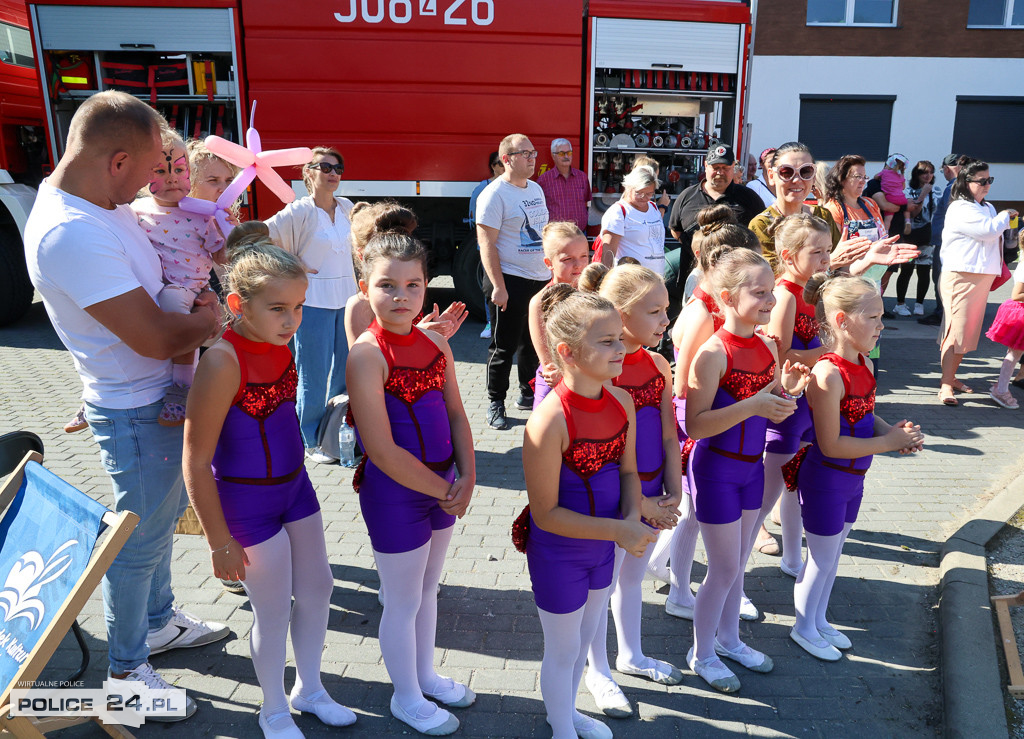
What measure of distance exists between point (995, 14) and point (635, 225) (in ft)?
59.0

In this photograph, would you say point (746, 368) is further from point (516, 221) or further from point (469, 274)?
point (469, 274)

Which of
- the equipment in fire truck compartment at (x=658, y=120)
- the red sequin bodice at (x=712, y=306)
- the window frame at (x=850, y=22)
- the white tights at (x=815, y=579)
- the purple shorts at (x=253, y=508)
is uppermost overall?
the window frame at (x=850, y=22)

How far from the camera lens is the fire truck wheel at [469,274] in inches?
332

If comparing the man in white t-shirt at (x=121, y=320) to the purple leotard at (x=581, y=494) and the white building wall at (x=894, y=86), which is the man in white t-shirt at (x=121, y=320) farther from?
the white building wall at (x=894, y=86)

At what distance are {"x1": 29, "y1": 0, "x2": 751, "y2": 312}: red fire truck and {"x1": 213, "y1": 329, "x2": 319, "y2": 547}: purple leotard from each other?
577cm

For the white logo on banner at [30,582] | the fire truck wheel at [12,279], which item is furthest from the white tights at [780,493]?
the fire truck wheel at [12,279]

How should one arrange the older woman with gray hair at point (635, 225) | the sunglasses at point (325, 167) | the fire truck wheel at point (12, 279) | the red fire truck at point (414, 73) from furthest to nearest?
the fire truck wheel at point (12, 279) → the red fire truck at point (414, 73) → the older woman with gray hair at point (635, 225) → the sunglasses at point (325, 167)

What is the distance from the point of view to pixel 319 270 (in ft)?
15.9

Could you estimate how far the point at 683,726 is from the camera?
8.81ft

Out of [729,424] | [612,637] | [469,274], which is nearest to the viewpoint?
[729,424]

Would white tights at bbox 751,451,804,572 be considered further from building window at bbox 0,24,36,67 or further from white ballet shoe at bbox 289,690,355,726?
building window at bbox 0,24,36,67

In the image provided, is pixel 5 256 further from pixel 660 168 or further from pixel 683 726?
pixel 683 726

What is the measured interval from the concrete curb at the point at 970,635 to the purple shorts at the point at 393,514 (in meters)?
1.99

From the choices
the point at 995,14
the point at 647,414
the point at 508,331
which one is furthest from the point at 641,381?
the point at 995,14
